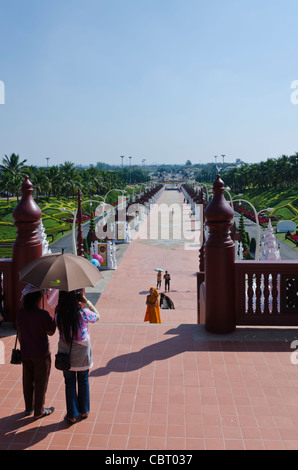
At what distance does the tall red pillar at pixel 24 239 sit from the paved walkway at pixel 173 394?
925 mm

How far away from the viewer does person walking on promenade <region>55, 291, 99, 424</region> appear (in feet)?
13.1

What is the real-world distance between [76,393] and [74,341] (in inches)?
24.2

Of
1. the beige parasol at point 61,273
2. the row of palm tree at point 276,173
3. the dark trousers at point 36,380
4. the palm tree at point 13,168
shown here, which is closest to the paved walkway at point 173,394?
the dark trousers at point 36,380

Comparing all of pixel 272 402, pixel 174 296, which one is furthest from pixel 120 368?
pixel 174 296

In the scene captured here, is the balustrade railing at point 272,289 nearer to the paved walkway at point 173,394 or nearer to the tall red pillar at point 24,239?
the paved walkway at point 173,394

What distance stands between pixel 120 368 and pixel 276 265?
2870mm

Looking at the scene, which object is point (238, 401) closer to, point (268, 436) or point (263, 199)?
A: point (268, 436)

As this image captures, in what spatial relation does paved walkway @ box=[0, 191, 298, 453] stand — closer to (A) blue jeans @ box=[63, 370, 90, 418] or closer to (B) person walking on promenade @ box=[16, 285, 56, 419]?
(A) blue jeans @ box=[63, 370, 90, 418]

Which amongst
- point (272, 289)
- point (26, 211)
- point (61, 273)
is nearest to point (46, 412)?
point (61, 273)

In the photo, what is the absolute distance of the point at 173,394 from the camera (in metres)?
4.69

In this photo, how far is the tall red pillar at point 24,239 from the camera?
6.45m

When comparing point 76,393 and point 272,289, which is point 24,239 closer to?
point 76,393

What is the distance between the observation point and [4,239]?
143 feet

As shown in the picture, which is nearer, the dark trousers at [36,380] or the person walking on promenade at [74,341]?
the person walking on promenade at [74,341]
